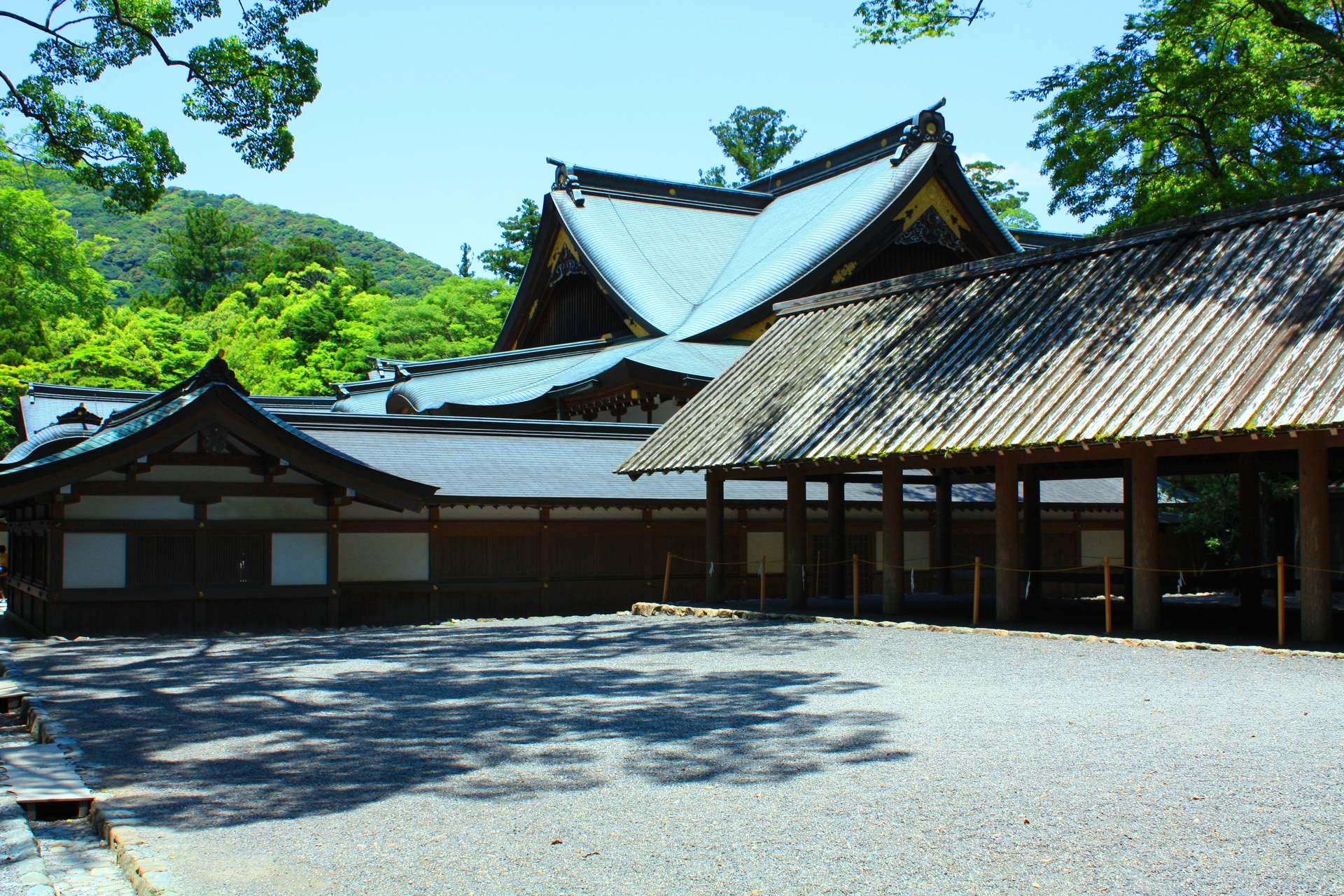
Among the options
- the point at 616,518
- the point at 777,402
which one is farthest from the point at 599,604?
the point at 777,402

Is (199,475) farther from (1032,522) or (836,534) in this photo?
(1032,522)

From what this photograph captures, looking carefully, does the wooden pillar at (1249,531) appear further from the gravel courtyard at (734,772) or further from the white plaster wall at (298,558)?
the white plaster wall at (298,558)

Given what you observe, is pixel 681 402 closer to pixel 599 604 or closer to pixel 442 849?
pixel 599 604

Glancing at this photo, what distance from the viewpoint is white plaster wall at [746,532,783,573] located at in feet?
64.4

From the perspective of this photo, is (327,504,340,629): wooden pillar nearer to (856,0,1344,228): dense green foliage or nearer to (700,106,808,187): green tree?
(856,0,1344,228): dense green foliage

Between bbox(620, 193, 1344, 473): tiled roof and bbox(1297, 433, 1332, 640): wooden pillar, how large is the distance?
980mm

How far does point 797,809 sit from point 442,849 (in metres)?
1.71

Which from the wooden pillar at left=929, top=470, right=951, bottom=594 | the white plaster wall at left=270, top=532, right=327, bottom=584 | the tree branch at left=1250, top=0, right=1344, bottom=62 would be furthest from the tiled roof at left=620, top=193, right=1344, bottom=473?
the tree branch at left=1250, top=0, right=1344, bottom=62

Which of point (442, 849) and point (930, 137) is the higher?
point (930, 137)

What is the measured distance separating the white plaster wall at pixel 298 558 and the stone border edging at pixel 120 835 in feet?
24.6

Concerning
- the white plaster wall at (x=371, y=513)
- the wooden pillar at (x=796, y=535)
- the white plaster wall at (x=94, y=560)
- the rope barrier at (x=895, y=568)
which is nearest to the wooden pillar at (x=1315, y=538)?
the rope barrier at (x=895, y=568)

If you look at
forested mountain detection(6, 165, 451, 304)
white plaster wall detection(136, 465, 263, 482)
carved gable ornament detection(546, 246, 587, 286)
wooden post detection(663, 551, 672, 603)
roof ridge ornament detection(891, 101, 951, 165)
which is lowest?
wooden post detection(663, 551, 672, 603)

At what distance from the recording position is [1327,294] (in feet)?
37.1

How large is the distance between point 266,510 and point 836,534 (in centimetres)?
870
